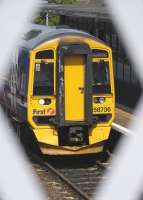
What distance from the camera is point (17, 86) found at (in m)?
7.41

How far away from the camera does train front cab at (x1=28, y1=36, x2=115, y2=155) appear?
6555 millimetres

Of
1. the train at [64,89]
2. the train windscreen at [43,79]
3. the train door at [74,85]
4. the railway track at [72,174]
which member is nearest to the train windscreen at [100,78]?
the train at [64,89]

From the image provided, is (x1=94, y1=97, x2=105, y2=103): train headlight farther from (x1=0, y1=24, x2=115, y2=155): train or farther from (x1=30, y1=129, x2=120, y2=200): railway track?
(x1=30, y1=129, x2=120, y2=200): railway track

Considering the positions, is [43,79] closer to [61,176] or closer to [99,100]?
[99,100]

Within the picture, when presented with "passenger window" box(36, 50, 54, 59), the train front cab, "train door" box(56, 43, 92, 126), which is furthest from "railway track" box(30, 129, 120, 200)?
"passenger window" box(36, 50, 54, 59)

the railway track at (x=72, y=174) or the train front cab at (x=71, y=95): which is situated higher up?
the train front cab at (x=71, y=95)

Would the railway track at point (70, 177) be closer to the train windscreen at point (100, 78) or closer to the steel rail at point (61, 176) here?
the steel rail at point (61, 176)

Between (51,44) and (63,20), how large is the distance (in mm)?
9464

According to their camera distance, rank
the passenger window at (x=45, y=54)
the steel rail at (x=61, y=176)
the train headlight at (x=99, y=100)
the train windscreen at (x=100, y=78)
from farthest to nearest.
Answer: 1. the train headlight at (x=99, y=100)
2. the train windscreen at (x=100, y=78)
3. the passenger window at (x=45, y=54)
4. the steel rail at (x=61, y=176)

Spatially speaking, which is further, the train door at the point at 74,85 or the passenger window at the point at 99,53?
the passenger window at the point at 99,53

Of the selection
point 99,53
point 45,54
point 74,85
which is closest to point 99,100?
point 99,53

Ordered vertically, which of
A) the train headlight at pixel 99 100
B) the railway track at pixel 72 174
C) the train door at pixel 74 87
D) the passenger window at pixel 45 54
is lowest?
the railway track at pixel 72 174

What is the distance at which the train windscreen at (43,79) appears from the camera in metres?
7.00

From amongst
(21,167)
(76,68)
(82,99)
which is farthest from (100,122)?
(21,167)
